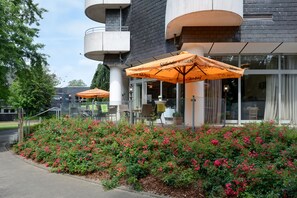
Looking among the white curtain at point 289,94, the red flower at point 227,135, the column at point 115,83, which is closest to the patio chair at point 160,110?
the red flower at point 227,135

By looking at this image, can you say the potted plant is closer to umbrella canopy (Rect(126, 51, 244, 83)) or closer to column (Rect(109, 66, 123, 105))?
umbrella canopy (Rect(126, 51, 244, 83))

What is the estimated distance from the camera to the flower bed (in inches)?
213

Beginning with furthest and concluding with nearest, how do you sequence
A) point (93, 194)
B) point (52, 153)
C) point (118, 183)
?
point (52, 153), point (118, 183), point (93, 194)

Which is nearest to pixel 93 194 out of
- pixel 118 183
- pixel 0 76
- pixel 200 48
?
pixel 118 183

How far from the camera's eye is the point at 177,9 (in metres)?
11.5

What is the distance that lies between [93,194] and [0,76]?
9.86 meters

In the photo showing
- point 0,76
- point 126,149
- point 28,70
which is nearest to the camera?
point 126,149

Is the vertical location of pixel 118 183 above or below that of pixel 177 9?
below

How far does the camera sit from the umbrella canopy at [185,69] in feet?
27.3

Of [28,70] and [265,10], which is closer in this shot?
[265,10]

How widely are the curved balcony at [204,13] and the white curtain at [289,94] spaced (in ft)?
11.9

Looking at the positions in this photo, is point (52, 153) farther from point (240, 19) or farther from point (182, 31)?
point (240, 19)

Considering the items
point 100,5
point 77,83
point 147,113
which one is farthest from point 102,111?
point 77,83

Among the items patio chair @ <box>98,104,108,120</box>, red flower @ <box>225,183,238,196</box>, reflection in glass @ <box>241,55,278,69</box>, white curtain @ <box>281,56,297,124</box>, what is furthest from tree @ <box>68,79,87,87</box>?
red flower @ <box>225,183,238,196</box>
